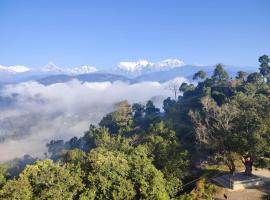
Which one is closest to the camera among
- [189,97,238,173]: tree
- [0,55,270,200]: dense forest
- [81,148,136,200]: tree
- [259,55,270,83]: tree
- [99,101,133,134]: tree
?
[81,148,136,200]: tree

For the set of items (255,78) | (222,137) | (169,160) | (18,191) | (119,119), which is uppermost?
(255,78)

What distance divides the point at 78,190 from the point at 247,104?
29.7 m

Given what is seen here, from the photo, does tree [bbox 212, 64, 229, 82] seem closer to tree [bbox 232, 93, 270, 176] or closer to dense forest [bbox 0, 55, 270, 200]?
dense forest [bbox 0, 55, 270, 200]

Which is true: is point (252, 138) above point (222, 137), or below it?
above

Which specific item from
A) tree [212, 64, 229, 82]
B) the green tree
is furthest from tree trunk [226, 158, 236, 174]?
tree [212, 64, 229, 82]

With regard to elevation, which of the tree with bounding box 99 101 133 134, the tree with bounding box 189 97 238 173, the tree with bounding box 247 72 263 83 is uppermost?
the tree with bounding box 247 72 263 83

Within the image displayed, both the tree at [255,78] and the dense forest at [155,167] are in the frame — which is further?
the tree at [255,78]

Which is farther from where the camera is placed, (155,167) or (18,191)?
(155,167)

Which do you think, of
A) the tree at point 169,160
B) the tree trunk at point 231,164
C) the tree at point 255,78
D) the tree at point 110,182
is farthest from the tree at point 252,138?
the tree at point 255,78

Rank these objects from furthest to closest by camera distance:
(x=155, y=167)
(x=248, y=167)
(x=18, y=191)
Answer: (x=155, y=167)
(x=248, y=167)
(x=18, y=191)

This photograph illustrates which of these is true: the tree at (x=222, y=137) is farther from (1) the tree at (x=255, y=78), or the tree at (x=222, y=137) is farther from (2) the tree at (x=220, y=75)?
(2) the tree at (x=220, y=75)

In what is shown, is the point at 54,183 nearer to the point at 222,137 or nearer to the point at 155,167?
the point at 155,167

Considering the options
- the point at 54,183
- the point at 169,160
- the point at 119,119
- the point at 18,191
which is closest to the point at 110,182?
the point at 54,183

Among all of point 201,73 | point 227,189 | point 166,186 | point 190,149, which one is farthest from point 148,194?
point 201,73
